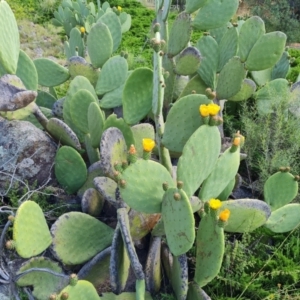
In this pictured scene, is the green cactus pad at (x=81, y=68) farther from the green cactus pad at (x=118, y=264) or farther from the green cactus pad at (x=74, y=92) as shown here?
the green cactus pad at (x=118, y=264)

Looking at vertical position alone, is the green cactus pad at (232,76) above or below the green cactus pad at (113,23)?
above

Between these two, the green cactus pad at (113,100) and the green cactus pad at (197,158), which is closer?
the green cactus pad at (197,158)

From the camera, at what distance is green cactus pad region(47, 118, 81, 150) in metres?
2.17

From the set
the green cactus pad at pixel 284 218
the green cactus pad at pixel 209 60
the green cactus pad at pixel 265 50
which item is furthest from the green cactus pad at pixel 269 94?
the green cactus pad at pixel 284 218

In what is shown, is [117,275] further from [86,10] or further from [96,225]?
[86,10]

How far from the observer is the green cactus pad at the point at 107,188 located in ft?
5.94

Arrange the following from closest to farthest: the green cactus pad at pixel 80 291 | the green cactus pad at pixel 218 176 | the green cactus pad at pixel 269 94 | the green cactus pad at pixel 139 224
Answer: the green cactus pad at pixel 80 291, the green cactus pad at pixel 218 176, the green cactus pad at pixel 139 224, the green cactus pad at pixel 269 94

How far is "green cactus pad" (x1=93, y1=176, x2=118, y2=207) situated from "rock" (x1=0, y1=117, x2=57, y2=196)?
0.36m

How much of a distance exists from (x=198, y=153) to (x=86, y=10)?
11.9 ft

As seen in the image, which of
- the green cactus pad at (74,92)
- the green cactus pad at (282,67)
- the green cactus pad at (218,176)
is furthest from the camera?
the green cactus pad at (282,67)

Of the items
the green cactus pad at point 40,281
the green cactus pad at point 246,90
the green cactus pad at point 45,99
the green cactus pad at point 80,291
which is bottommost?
the green cactus pad at point 40,281

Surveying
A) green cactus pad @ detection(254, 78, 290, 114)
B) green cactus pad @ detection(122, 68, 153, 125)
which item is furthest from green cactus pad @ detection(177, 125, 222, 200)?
green cactus pad @ detection(254, 78, 290, 114)

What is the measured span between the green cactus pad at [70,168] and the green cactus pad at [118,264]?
0.55m

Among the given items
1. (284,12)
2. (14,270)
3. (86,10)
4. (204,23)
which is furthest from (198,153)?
(284,12)
